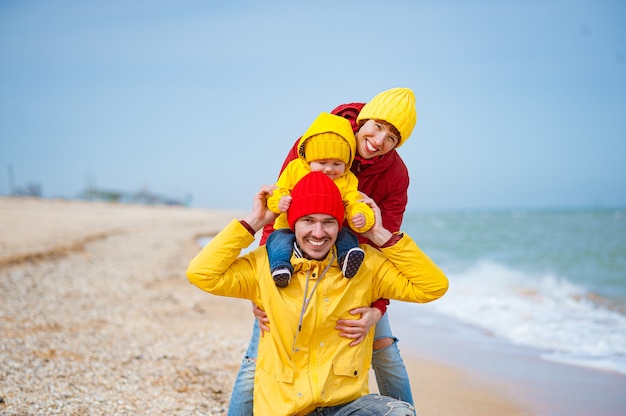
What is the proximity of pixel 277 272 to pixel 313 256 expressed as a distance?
0.25 metres

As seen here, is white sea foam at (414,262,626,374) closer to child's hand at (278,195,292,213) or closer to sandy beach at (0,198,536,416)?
sandy beach at (0,198,536,416)

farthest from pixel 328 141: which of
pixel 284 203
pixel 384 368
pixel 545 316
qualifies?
pixel 545 316

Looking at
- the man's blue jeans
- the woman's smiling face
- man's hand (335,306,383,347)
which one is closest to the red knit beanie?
the woman's smiling face

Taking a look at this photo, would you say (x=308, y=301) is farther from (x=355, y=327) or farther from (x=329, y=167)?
(x=329, y=167)

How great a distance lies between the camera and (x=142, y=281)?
11672 millimetres

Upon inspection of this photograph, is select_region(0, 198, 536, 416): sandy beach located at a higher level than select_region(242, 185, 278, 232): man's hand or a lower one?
lower

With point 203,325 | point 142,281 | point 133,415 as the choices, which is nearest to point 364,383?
point 133,415

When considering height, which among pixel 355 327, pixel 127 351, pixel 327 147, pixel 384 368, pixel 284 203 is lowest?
pixel 127 351

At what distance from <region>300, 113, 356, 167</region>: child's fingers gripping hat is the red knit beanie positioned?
17 cm

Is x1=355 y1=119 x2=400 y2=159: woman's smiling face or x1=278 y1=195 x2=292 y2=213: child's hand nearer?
x1=278 y1=195 x2=292 y2=213: child's hand

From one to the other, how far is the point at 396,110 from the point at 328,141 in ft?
1.82

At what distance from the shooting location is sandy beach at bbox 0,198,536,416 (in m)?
4.84

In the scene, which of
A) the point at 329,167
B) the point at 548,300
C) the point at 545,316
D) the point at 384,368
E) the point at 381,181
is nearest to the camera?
the point at 329,167

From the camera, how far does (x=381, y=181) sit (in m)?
3.71
